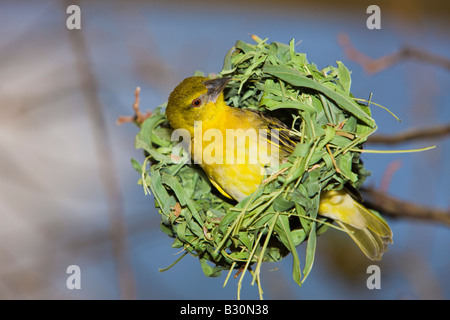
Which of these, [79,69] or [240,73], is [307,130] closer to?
[240,73]

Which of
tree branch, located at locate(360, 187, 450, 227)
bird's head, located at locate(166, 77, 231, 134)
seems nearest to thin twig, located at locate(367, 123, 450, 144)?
tree branch, located at locate(360, 187, 450, 227)

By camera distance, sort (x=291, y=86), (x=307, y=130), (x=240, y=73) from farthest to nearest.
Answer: (x=240, y=73)
(x=291, y=86)
(x=307, y=130)

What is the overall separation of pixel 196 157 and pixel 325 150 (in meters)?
0.67

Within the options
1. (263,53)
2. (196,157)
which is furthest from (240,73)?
(196,157)

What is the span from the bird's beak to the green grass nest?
4 cm

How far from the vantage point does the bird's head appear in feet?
7.13

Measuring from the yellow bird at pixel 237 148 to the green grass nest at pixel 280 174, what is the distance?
0.40 ft

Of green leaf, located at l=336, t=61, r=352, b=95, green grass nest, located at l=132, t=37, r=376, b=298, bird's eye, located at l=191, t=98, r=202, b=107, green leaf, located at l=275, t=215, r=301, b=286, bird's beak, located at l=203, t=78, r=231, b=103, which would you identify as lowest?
green leaf, located at l=275, t=215, r=301, b=286

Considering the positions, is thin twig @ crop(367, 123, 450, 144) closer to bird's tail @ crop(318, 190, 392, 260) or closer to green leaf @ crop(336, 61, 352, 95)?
bird's tail @ crop(318, 190, 392, 260)

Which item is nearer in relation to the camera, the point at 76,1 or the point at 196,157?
the point at 196,157

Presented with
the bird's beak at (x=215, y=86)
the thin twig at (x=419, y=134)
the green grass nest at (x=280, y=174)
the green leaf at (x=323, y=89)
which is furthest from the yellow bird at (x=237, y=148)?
the thin twig at (x=419, y=134)

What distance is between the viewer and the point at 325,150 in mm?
1858

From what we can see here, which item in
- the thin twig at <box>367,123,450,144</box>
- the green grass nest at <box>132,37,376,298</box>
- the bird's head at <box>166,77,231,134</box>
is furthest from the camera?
the thin twig at <box>367,123,450,144</box>

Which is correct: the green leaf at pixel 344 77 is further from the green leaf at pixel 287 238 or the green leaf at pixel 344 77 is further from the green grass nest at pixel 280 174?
the green leaf at pixel 287 238
